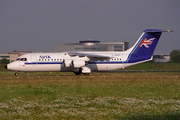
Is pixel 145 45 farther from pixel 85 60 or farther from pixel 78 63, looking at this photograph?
pixel 78 63

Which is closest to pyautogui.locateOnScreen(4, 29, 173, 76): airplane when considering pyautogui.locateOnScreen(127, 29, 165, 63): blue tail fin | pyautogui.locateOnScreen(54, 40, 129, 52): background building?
pyautogui.locateOnScreen(127, 29, 165, 63): blue tail fin

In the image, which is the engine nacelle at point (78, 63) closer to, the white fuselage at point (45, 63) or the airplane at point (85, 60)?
the airplane at point (85, 60)

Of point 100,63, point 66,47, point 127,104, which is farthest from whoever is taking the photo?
point 66,47

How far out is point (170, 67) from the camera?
74938 millimetres

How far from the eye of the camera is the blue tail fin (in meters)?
43.4

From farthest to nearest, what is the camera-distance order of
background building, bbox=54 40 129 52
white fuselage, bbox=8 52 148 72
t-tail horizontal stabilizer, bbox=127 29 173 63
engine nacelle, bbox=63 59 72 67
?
background building, bbox=54 40 129 52, t-tail horizontal stabilizer, bbox=127 29 173 63, white fuselage, bbox=8 52 148 72, engine nacelle, bbox=63 59 72 67

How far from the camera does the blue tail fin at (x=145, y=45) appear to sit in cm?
4338

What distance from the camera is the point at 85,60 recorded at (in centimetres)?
4081

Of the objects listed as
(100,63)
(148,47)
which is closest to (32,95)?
(100,63)

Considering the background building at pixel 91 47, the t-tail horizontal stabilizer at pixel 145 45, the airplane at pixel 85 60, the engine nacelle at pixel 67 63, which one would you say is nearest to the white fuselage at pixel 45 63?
the airplane at pixel 85 60

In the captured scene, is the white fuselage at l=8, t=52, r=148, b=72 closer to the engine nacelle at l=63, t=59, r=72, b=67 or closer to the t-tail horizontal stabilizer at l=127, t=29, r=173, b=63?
the engine nacelle at l=63, t=59, r=72, b=67

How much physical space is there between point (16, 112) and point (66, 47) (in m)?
139

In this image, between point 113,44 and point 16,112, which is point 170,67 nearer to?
point 16,112

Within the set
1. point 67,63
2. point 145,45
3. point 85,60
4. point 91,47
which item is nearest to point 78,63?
point 67,63
